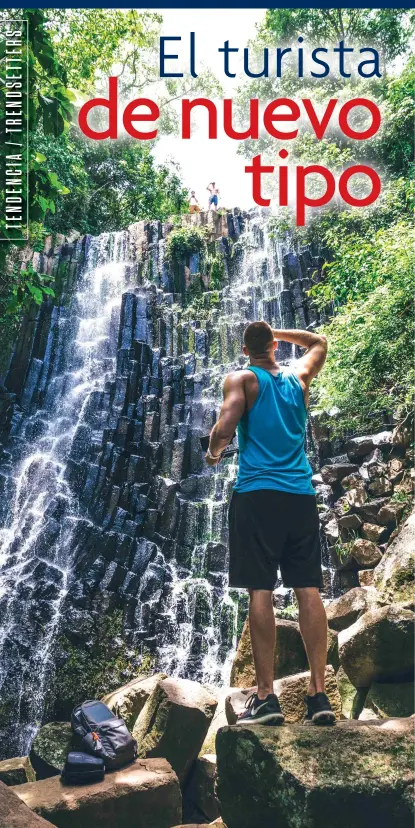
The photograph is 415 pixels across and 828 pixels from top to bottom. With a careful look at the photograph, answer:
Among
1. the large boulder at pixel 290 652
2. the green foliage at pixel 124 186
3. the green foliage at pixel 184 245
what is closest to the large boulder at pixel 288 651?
the large boulder at pixel 290 652

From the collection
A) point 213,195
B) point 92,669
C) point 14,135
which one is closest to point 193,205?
point 213,195

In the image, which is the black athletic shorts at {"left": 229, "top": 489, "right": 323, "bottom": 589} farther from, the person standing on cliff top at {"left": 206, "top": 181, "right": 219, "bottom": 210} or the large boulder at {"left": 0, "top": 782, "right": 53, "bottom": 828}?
the person standing on cliff top at {"left": 206, "top": 181, "right": 219, "bottom": 210}

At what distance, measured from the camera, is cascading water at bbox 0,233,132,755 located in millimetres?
10109

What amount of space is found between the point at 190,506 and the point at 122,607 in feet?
6.85

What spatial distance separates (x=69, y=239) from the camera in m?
19.4

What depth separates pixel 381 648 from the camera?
11.7 ft

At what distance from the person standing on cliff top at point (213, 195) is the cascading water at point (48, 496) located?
9.06ft

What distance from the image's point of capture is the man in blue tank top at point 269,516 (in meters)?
2.70

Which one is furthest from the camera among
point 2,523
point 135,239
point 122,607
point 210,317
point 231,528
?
point 135,239

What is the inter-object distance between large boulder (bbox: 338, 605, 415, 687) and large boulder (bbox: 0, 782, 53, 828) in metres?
1.80

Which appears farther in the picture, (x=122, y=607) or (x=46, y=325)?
(x=46, y=325)

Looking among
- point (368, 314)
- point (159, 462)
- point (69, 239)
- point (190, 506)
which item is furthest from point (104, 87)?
point (368, 314)

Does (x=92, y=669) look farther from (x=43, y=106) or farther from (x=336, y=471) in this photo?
(x=43, y=106)

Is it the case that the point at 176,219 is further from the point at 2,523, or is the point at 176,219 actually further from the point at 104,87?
the point at 2,523
